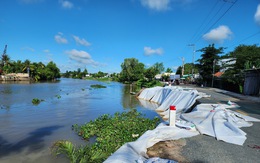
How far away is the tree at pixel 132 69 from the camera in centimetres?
7785

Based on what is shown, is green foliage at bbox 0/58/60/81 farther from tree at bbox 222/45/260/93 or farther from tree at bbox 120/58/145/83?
tree at bbox 222/45/260/93

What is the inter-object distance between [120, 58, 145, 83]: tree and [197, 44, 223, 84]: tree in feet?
134

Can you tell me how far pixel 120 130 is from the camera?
8.52 m

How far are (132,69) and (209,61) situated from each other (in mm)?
48987

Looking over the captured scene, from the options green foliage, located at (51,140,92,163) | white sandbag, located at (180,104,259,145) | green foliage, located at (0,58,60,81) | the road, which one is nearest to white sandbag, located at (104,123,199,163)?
the road

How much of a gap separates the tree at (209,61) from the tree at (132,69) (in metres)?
40.8

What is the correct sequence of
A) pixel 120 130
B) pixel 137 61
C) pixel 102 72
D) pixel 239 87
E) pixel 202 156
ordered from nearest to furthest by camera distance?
pixel 202 156 < pixel 120 130 < pixel 239 87 < pixel 137 61 < pixel 102 72

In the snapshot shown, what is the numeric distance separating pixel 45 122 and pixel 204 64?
1282 inches

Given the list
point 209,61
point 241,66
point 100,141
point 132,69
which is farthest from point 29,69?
point 100,141

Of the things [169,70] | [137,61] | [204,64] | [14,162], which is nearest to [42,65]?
[137,61]

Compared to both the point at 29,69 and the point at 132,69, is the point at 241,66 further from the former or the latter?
the point at 29,69

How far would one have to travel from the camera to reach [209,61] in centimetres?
3469

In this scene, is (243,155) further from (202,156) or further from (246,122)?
(246,122)

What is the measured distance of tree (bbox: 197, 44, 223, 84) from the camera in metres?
34.4
